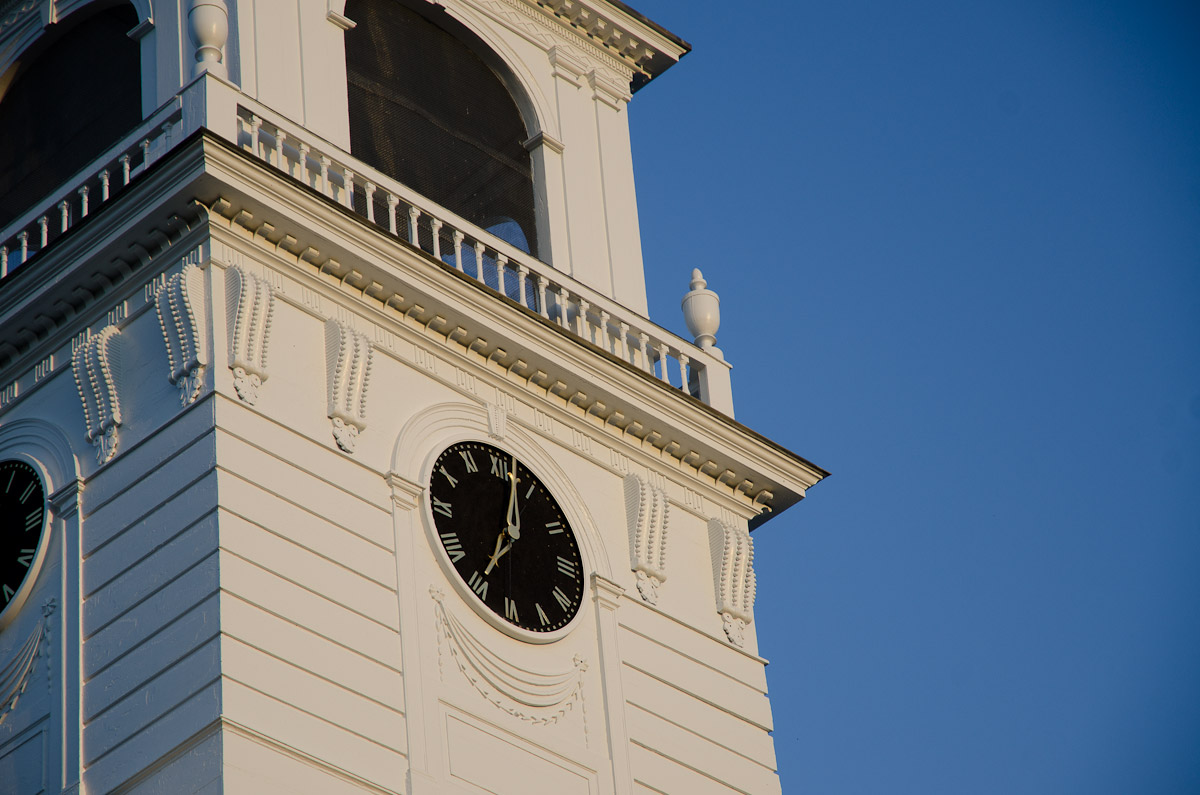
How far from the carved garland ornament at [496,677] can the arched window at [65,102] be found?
6.83 m

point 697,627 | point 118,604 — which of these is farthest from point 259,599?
point 697,627

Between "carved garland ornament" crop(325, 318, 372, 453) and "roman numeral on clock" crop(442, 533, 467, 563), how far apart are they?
126cm

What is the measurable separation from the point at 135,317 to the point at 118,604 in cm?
293

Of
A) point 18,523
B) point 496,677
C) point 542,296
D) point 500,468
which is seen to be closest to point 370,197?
point 542,296

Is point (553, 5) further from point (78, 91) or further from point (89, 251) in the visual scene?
point (89, 251)

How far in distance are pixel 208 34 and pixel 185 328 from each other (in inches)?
133

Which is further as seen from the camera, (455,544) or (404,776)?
(455,544)

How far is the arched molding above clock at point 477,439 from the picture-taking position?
80.2 feet

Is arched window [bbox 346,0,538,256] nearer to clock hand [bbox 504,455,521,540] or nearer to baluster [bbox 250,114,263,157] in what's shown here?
baluster [bbox 250,114,263,157]

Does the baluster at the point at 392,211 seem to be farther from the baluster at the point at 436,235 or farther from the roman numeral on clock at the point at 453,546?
the roman numeral on clock at the point at 453,546

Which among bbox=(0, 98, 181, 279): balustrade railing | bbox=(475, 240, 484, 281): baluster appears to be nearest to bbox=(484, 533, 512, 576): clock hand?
bbox=(475, 240, 484, 281): baluster

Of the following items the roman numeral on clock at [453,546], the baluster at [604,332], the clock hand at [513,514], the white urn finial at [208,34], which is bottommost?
the roman numeral on clock at [453,546]

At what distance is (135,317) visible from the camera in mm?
24109

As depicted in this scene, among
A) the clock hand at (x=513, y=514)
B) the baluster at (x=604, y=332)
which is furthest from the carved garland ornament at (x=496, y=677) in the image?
the baluster at (x=604, y=332)
